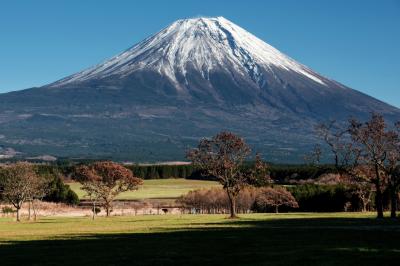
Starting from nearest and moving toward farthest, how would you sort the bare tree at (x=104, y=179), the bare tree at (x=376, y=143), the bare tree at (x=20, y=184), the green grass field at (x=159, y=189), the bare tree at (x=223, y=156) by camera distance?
the bare tree at (x=376, y=143)
the bare tree at (x=223, y=156)
the bare tree at (x=20, y=184)
the bare tree at (x=104, y=179)
the green grass field at (x=159, y=189)

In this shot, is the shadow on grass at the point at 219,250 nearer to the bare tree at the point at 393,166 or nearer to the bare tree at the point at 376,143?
the bare tree at the point at 393,166

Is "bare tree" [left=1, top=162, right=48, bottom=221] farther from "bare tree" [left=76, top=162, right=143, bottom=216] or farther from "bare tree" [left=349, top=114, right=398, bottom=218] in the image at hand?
"bare tree" [left=349, top=114, right=398, bottom=218]

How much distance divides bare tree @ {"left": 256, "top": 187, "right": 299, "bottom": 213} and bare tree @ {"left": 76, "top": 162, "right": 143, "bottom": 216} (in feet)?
58.1

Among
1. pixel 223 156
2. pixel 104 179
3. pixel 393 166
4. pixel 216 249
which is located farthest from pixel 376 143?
pixel 104 179

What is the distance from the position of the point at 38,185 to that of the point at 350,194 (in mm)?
38213

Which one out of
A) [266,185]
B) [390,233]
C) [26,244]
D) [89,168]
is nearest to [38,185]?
[89,168]

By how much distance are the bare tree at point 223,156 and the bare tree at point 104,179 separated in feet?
56.9

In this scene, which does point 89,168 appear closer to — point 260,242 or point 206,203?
point 206,203

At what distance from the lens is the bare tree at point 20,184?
82750 millimetres

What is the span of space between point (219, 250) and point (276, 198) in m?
67.5

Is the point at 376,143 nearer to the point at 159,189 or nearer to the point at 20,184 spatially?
the point at 20,184

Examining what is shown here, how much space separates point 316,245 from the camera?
31672 millimetres

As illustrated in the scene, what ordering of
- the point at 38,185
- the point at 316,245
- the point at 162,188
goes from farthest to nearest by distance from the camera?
the point at 162,188 < the point at 38,185 < the point at 316,245

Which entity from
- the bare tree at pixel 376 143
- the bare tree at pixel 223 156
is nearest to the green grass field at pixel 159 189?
the bare tree at pixel 223 156
